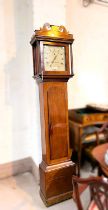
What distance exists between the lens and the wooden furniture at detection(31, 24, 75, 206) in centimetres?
186

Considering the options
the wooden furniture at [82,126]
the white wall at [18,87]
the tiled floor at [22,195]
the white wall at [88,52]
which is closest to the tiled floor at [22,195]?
the tiled floor at [22,195]

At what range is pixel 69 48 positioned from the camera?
1.98 metres

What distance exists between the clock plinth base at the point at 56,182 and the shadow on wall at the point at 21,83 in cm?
45

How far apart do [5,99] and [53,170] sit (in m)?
1.12

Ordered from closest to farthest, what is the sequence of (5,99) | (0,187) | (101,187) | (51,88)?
1. (101,187)
2. (51,88)
3. (0,187)
4. (5,99)

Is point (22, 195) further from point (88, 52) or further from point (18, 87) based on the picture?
point (88, 52)

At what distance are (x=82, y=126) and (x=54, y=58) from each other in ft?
3.44

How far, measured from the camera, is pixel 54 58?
1.91 m

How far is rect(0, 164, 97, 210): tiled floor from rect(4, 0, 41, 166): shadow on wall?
31 centimetres

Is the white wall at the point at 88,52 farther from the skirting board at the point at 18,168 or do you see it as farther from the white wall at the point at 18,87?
the skirting board at the point at 18,168

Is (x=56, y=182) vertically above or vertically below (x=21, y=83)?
below

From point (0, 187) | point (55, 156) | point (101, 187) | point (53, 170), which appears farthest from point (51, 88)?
point (0, 187)

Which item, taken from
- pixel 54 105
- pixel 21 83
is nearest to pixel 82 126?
pixel 54 105

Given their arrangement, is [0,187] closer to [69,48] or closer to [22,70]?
[22,70]
